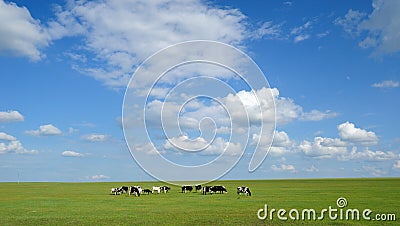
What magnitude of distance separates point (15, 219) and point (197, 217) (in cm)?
1046

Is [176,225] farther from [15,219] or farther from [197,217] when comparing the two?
[15,219]

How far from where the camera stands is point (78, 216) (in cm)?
2395

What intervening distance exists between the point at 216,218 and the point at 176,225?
10.2ft

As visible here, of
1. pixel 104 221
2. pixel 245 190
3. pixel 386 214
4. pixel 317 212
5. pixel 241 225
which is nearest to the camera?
pixel 241 225

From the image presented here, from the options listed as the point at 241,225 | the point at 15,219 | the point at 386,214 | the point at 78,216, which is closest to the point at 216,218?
the point at 241,225

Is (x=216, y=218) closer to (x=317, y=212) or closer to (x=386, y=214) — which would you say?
(x=317, y=212)

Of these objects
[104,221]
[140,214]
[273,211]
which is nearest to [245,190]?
[273,211]

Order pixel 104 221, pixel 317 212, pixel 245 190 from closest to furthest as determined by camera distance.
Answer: pixel 104 221 < pixel 317 212 < pixel 245 190

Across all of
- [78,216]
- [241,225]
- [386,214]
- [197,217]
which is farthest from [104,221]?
[386,214]

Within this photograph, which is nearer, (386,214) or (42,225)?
(42,225)

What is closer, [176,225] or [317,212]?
[176,225]

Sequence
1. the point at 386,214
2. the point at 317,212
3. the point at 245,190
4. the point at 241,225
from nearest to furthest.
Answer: the point at 241,225 < the point at 386,214 < the point at 317,212 < the point at 245,190

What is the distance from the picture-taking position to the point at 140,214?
24672mm

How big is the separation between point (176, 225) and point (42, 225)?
691cm
